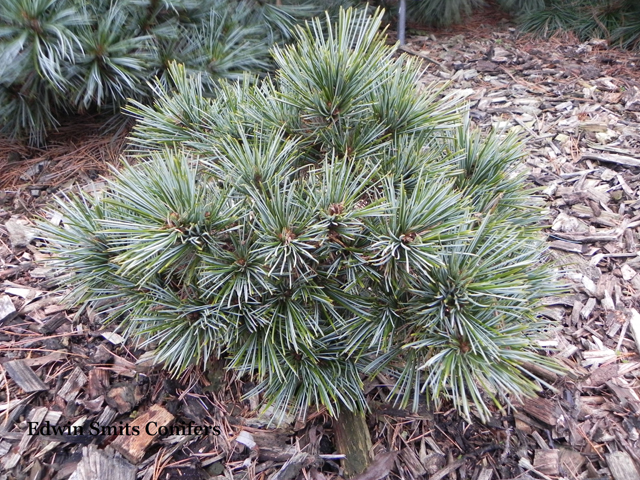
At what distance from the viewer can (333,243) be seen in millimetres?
1189

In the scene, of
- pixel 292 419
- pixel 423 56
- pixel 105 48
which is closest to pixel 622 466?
pixel 292 419

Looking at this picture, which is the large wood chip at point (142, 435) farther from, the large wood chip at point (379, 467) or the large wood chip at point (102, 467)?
the large wood chip at point (379, 467)

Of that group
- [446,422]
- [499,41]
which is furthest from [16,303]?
[499,41]

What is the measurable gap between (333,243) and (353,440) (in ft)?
2.13

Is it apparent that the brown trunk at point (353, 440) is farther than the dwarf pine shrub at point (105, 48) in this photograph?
No

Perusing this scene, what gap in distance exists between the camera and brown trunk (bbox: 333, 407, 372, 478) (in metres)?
1.43

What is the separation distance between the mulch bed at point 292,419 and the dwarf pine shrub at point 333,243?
0.79 ft

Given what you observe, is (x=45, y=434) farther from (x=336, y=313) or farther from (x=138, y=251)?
(x=336, y=313)

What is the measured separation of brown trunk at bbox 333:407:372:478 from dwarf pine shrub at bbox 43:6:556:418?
133 millimetres

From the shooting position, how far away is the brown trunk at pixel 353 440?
1431mm

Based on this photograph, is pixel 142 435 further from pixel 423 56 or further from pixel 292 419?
pixel 423 56

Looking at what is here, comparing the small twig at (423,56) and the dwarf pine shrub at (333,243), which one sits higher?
the dwarf pine shrub at (333,243)

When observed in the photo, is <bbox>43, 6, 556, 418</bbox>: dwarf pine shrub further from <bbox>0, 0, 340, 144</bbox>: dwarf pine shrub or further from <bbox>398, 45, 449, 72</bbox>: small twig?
<bbox>398, 45, 449, 72</bbox>: small twig

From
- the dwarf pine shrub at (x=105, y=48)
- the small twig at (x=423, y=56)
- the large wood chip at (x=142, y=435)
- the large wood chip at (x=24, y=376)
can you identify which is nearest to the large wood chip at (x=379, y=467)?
the large wood chip at (x=142, y=435)
